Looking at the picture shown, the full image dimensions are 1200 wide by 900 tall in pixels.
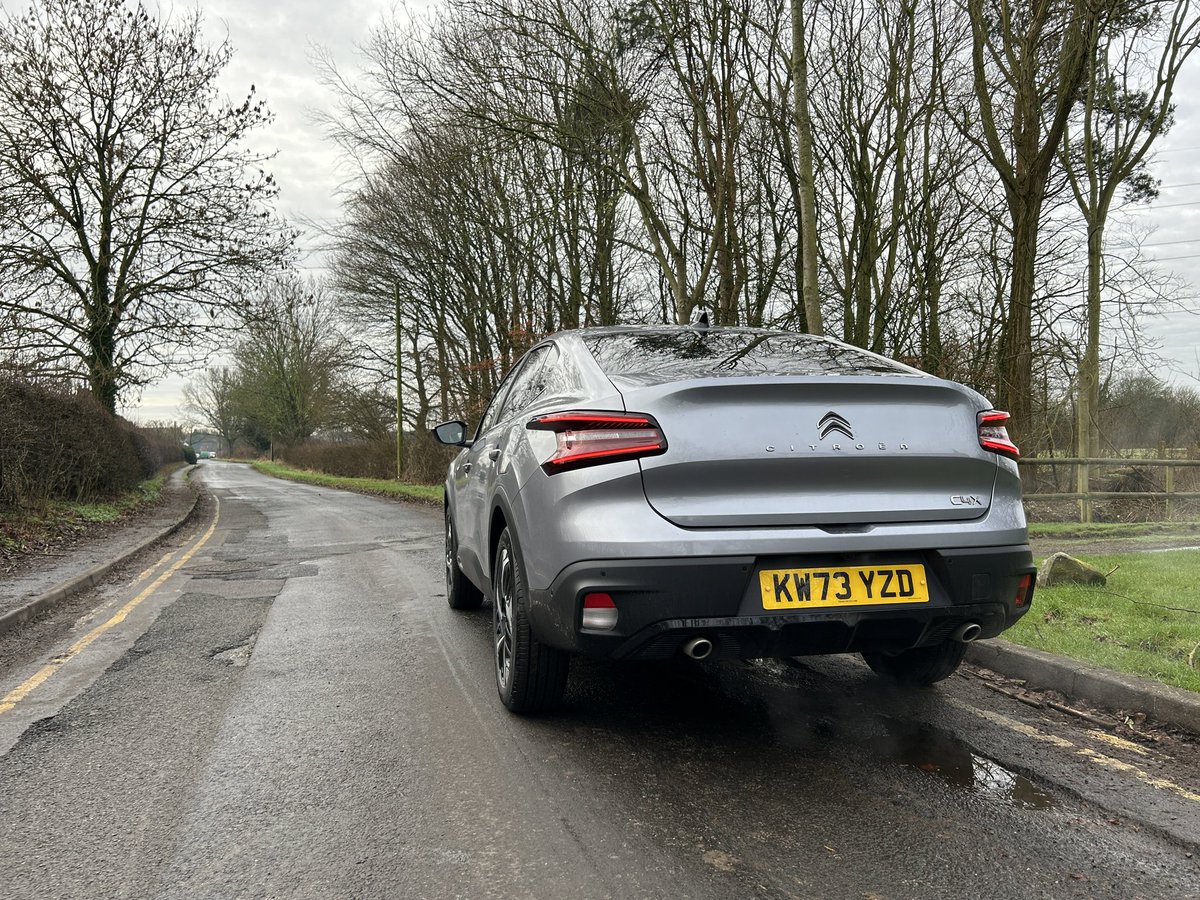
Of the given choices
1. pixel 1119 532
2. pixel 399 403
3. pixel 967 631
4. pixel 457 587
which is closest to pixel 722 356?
pixel 967 631

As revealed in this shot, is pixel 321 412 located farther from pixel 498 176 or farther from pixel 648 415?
pixel 648 415

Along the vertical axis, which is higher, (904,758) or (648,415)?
(648,415)

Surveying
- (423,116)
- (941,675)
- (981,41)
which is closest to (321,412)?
(423,116)

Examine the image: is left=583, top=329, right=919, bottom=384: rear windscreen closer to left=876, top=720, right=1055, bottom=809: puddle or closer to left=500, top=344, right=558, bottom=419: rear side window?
left=500, top=344, right=558, bottom=419: rear side window

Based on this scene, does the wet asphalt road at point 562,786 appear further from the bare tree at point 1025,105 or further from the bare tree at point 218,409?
the bare tree at point 218,409

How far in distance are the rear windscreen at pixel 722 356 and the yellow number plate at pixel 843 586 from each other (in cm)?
78

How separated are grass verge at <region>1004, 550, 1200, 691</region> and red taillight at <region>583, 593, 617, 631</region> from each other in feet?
8.51

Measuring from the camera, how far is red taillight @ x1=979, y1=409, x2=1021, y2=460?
3342 millimetres

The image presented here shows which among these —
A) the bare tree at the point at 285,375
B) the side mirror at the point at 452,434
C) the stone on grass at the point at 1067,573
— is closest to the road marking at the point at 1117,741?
the stone on grass at the point at 1067,573

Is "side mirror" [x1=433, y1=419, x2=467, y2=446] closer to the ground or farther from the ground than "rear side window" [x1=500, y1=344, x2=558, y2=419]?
closer to the ground

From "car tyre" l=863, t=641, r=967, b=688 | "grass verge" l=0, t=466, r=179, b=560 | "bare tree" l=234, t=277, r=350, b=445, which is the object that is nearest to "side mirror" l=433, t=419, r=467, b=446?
"car tyre" l=863, t=641, r=967, b=688

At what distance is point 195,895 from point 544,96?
14.9 m

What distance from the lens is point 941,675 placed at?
4.06 meters

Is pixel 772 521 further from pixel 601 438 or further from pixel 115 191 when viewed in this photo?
pixel 115 191
